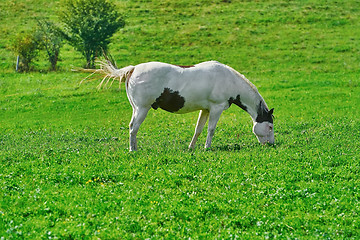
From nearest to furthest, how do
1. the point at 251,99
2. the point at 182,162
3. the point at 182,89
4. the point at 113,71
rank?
the point at 182,162 → the point at 182,89 → the point at 113,71 → the point at 251,99

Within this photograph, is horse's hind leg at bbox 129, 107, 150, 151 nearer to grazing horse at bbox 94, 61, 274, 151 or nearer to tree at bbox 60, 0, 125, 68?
grazing horse at bbox 94, 61, 274, 151

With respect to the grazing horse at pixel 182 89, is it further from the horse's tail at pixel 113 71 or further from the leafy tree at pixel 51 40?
the leafy tree at pixel 51 40

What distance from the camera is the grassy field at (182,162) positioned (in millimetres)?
9555

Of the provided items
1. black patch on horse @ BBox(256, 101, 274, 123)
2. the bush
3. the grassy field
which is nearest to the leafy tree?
the bush

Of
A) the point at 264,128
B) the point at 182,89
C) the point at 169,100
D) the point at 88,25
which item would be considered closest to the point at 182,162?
the point at 169,100

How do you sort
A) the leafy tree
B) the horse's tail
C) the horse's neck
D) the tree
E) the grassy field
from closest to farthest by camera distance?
the grassy field
the horse's tail
the horse's neck
the tree
the leafy tree

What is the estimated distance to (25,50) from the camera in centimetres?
4447

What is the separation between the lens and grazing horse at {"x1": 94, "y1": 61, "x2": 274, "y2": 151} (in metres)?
15.7

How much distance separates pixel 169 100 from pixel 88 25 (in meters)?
31.0

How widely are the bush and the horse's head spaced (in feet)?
107

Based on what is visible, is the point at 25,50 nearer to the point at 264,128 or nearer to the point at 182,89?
the point at 182,89

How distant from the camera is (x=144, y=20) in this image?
5906 centimetres

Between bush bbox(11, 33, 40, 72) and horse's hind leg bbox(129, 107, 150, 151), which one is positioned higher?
horse's hind leg bbox(129, 107, 150, 151)

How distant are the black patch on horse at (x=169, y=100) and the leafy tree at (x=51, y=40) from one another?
3142 centimetres
